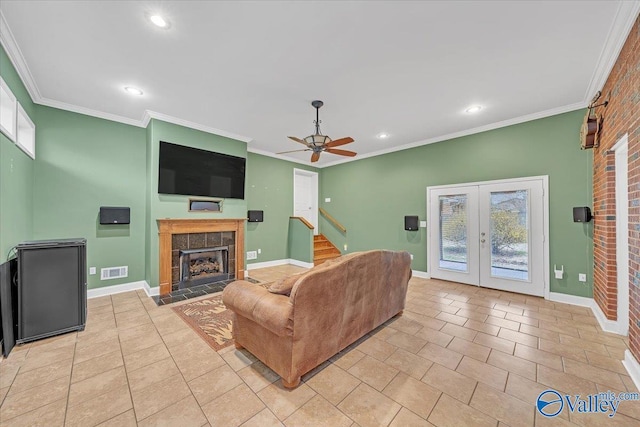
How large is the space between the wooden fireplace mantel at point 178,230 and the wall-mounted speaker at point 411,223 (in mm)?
3546

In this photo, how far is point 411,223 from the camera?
535 centimetres

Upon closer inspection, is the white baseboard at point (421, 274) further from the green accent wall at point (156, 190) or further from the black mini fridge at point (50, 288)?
the black mini fridge at point (50, 288)

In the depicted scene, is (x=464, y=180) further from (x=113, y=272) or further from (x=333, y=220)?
(x=113, y=272)

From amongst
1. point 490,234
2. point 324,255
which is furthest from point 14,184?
point 490,234

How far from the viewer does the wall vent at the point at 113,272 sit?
13.0 ft

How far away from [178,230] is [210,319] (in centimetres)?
181

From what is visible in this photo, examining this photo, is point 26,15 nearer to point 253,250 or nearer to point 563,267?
point 253,250

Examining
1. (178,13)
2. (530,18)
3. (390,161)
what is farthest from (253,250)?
(530,18)

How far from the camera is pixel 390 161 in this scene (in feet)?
19.2

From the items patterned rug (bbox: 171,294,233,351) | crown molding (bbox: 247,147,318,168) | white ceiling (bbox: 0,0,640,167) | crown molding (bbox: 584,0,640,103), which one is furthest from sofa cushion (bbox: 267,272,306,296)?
crown molding (bbox: 247,147,318,168)

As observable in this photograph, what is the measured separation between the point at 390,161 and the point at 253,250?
152 inches

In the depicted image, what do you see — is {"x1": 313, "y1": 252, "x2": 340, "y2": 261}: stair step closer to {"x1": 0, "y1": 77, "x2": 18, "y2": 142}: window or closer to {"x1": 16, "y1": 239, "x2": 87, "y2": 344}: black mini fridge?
{"x1": 16, "y1": 239, "x2": 87, "y2": 344}: black mini fridge

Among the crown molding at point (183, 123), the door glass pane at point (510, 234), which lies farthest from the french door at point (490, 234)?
the crown molding at point (183, 123)

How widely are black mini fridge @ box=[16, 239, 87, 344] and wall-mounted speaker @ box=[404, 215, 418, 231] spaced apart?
5.26 meters
